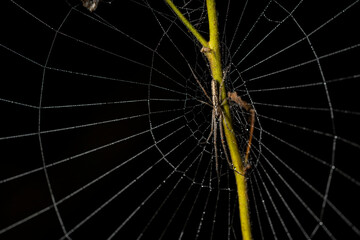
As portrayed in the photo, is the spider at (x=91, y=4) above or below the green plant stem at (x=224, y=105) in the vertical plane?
above

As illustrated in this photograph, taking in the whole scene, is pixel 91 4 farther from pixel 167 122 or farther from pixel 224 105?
pixel 167 122

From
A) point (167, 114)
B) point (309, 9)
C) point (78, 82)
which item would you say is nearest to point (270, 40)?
point (309, 9)

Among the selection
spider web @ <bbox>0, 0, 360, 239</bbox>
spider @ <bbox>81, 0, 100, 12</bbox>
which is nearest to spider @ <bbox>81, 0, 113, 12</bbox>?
spider @ <bbox>81, 0, 100, 12</bbox>

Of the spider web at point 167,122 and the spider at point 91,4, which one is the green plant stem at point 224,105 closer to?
the spider at point 91,4

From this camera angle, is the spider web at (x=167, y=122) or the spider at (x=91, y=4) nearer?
the spider at (x=91, y=4)

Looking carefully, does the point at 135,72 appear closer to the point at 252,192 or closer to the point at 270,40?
the point at 270,40

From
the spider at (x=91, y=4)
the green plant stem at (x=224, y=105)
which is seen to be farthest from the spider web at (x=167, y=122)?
the green plant stem at (x=224, y=105)

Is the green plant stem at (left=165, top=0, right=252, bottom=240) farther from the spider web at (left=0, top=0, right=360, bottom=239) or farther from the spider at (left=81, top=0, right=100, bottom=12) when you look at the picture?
the spider web at (left=0, top=0, right=360, bottom=239)

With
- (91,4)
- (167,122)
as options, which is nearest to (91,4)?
(91,4)
